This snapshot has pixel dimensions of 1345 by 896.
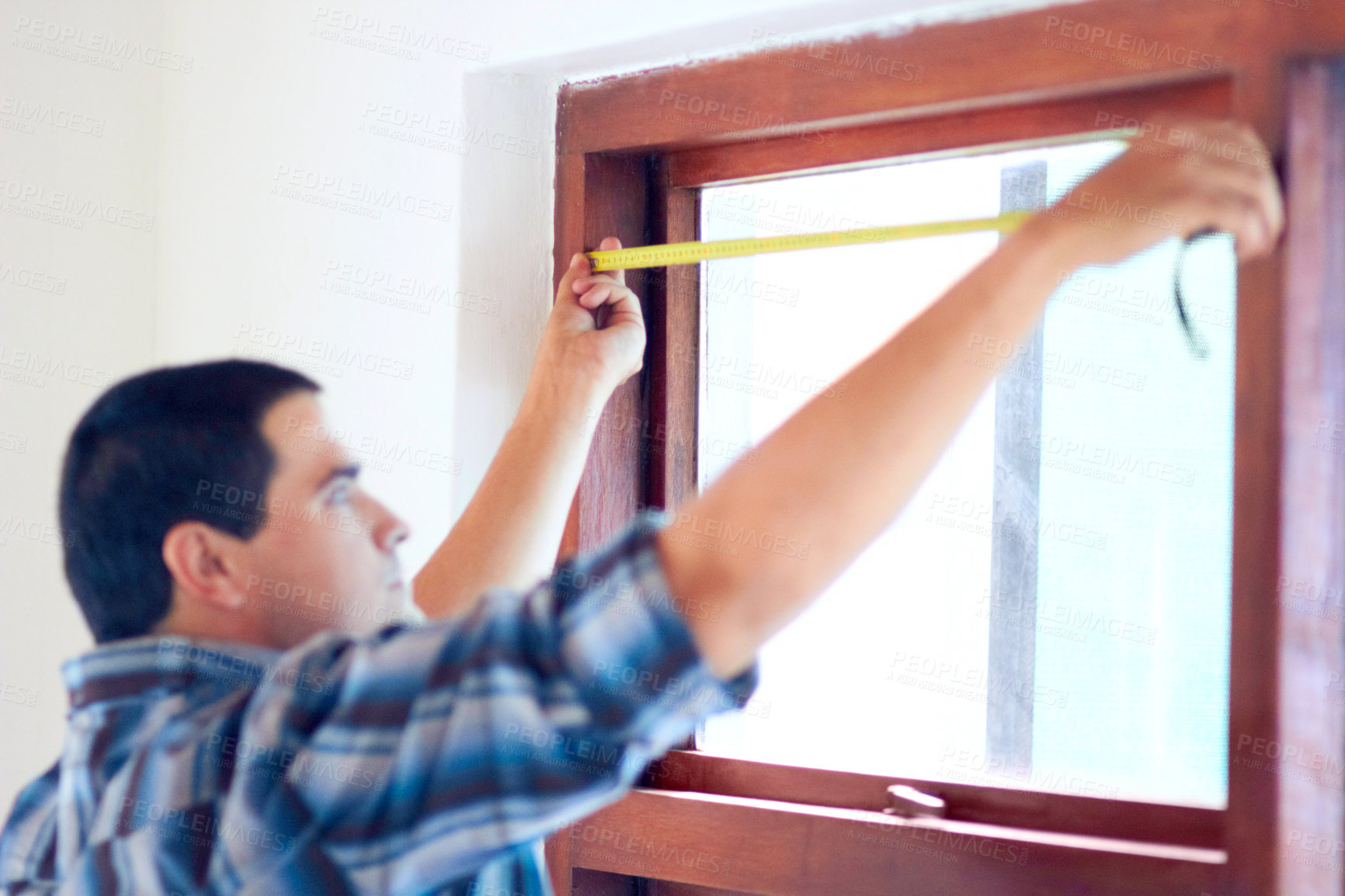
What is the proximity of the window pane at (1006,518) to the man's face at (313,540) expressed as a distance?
0.44 m

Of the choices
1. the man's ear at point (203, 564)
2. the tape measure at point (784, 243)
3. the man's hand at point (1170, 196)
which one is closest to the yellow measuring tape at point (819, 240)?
the tape measure at point (784, 243)

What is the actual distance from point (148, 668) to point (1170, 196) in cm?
72

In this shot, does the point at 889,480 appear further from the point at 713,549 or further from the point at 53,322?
the point at 53,322

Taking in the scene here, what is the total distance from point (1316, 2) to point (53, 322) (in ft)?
4.49

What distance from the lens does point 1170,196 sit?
0.69m

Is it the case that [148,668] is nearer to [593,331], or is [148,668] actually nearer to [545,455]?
[545,455]

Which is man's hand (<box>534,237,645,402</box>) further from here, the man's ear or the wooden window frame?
the man's ear

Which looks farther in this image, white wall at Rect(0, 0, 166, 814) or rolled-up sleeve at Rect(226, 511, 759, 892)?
white wall at Rect(0, 0, 166, 814)

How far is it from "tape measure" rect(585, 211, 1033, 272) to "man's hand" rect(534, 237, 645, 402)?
0.02 m

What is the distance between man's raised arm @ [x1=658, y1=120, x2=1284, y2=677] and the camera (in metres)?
0.63

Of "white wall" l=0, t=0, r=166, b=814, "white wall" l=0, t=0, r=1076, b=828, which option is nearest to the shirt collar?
"white wall" l=0, t=0, r=1076, b=828

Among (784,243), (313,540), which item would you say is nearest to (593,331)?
(784,243)

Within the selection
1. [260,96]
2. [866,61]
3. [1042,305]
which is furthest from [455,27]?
[1042,305]

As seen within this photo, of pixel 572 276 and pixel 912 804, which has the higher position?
pixel 572 276
